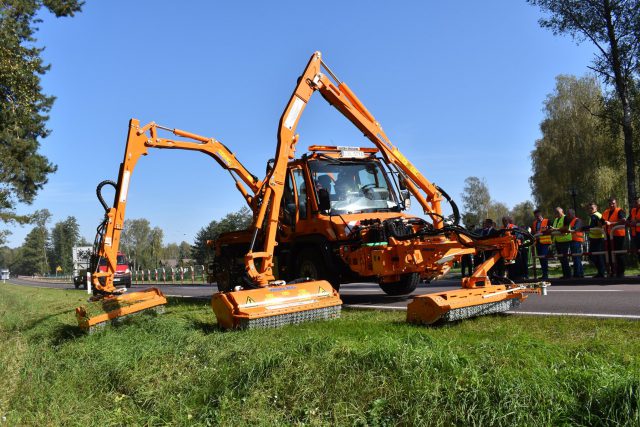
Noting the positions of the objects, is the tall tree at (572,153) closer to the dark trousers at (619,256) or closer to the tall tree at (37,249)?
the dark trousers at (619,256)

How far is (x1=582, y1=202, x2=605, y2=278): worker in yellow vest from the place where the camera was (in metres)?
12.9

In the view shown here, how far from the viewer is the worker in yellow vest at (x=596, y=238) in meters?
12.9

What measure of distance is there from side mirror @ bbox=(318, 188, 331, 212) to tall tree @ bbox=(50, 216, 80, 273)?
12524cm

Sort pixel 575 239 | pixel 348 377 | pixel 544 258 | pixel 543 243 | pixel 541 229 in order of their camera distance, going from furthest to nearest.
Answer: pixel 541 229, pixel 543 243, pixel 544 258, pixel 575 239, pixel 348 377

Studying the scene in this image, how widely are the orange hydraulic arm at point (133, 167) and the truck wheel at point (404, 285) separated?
3.44 metres

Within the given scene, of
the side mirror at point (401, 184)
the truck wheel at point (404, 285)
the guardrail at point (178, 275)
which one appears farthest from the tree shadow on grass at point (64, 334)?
the guardrail at point (178, 275)

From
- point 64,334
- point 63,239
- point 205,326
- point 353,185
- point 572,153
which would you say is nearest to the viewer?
point 205,326

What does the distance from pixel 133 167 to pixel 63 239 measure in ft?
437

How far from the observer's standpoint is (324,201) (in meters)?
9.36

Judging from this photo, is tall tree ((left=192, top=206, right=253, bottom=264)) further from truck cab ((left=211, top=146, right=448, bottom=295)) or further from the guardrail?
truck cab ((left=211, top=146, right=448, bottom=295))

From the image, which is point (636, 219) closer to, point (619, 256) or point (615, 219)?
point (615, 219)

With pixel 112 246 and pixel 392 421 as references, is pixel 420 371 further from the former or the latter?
pixel 112 246

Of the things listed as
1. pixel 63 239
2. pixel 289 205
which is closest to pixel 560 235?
pixel 289 205

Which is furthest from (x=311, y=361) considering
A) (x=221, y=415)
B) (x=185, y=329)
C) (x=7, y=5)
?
(x=7, y=5)
